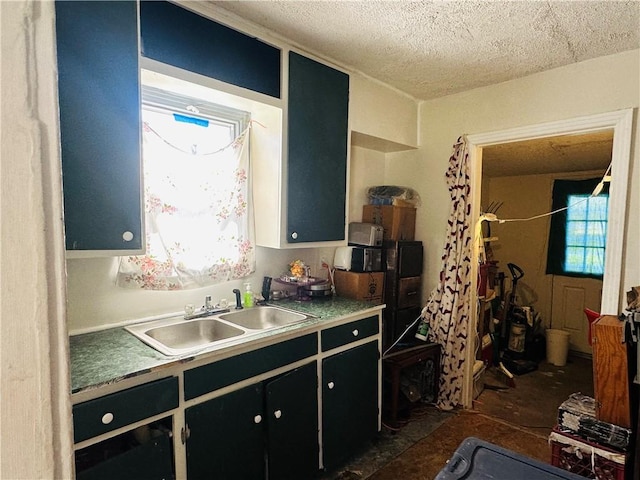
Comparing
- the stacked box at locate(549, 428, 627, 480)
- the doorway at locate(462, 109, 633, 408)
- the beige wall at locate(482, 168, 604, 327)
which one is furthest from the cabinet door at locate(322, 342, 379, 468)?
the beige wall at locate(482, 168, 604, 327)

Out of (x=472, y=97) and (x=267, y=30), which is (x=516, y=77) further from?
(x=267, y=30)

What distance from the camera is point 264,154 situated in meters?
2.21

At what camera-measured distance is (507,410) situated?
2.89m

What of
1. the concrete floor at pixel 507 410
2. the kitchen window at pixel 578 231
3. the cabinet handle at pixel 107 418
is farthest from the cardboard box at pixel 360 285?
the kitchen window at pixel 578 231

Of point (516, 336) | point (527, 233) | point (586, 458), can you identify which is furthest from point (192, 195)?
point (527, 233)

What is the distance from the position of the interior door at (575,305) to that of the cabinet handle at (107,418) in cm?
458

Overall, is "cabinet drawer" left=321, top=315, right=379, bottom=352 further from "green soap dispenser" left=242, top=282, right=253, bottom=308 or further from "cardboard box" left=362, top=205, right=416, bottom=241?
"cardboard box" left=362, top=205, right=416, bottom=241

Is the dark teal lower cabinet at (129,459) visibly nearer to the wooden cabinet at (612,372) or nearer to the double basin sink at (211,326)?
the double basin sink at (211,326)

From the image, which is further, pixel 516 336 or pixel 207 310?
pixel 516 336

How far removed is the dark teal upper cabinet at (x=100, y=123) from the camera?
1.32 m

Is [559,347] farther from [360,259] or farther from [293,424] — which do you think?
[293,424]

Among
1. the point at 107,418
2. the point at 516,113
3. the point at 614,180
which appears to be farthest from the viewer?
the point at 516,113

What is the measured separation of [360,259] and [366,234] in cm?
20

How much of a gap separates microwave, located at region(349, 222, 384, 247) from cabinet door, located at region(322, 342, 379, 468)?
76 centimetres
